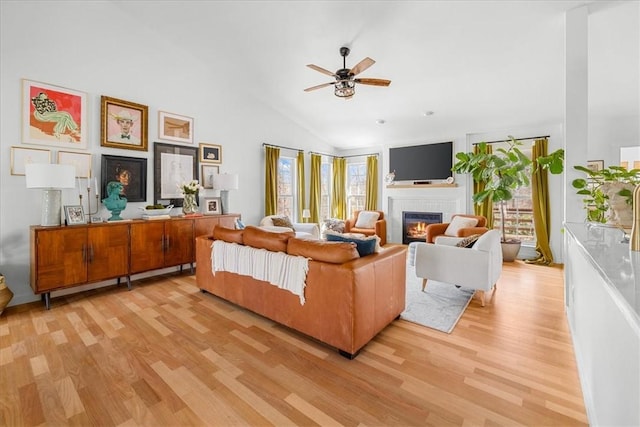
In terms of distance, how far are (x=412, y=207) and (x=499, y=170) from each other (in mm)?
2065

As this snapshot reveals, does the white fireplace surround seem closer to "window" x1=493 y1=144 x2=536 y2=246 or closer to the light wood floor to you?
"window" x1=493 y1=144 x2=536 y2=246

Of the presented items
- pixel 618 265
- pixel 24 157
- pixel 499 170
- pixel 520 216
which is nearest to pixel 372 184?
pixel 499 170

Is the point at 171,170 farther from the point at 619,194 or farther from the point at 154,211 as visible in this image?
the point at 619,194

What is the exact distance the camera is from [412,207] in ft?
22.1

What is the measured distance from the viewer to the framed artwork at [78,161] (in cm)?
346

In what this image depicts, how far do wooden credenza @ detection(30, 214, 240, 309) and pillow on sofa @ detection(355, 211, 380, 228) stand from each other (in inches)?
141

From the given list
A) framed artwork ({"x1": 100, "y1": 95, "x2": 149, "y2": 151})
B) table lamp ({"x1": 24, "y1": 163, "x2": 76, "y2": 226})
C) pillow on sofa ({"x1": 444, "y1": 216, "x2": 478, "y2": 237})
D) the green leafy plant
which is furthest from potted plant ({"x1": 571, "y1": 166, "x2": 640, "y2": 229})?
framed artwork ({"x1": 100, "y1": 95, "x2": 149, "y2": 151})

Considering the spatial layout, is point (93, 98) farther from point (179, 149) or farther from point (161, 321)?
point (161, 321)

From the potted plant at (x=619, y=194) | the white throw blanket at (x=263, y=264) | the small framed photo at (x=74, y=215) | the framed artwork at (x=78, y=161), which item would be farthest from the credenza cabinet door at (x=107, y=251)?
the potted plant at (x=619, y=194)

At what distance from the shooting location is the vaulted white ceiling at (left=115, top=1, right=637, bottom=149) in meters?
3.09

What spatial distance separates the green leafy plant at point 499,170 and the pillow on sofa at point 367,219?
1.93 meters

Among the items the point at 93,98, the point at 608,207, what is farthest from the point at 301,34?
the point at 608,207

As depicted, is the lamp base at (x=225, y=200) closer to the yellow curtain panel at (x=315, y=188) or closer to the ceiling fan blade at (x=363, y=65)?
the yellow curtain panel at (x=315, y=188)

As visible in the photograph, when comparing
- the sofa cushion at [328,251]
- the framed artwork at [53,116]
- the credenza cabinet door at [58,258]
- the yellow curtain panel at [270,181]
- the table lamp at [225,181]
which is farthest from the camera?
the yellow curtain panel at [270,181]
